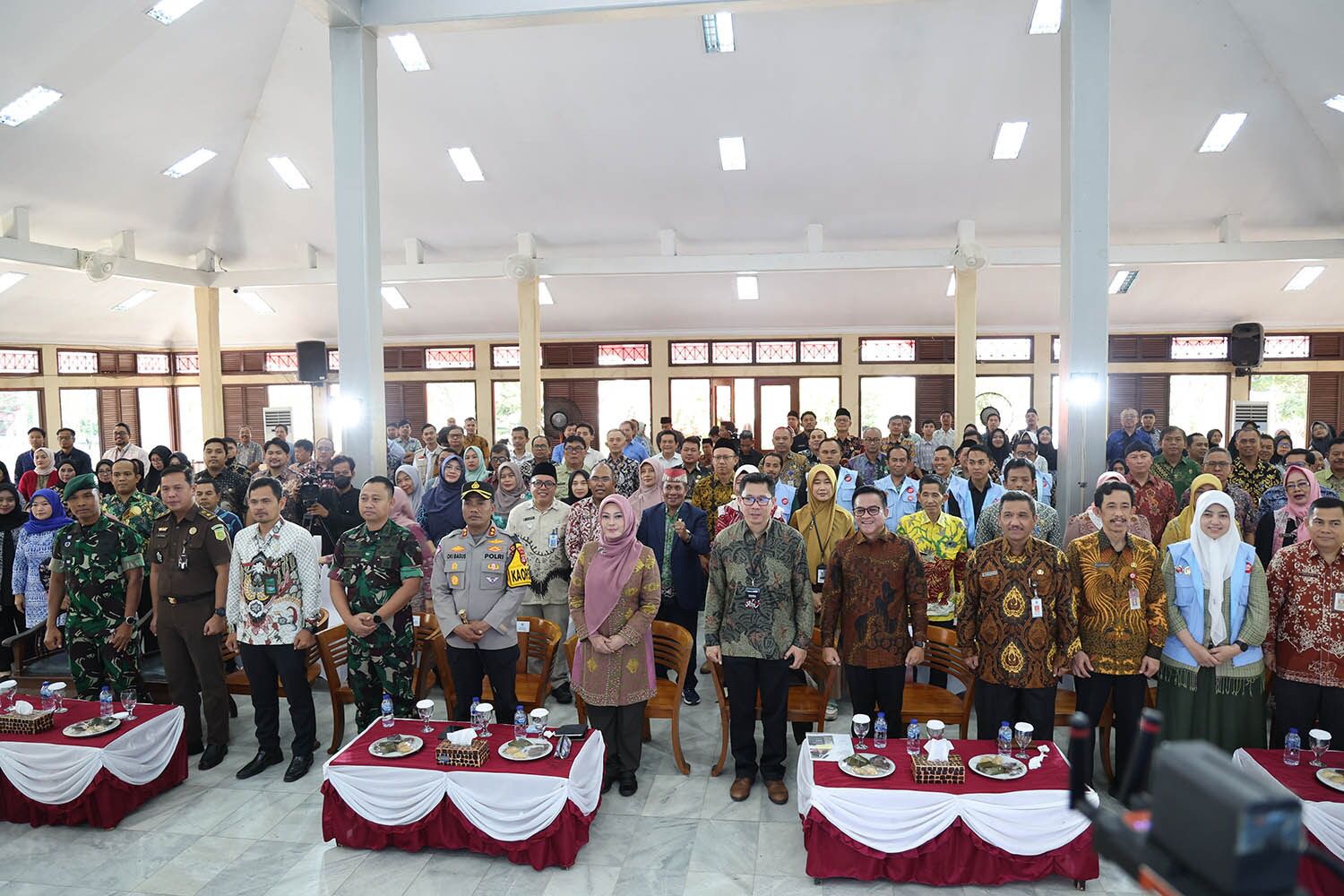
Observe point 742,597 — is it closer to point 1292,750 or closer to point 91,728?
point 1292,750

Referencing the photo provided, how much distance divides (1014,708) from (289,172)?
34.2 ft

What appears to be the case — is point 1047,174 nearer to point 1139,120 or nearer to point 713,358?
point 1139,120

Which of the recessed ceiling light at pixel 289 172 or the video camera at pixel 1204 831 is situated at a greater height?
Result: the recessed ceiling light at pixel 289 172

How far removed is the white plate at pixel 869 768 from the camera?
3471mm

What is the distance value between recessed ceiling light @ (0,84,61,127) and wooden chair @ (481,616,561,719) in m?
6.61

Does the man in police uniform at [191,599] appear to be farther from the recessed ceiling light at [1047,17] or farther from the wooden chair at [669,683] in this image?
the recessed ceiling light at [1047,17]

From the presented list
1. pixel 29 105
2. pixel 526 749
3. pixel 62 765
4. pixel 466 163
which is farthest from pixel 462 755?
pixel 466 163

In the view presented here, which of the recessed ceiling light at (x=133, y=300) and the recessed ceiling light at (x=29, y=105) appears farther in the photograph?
the recessed ceiling light at (x=133, y=300)

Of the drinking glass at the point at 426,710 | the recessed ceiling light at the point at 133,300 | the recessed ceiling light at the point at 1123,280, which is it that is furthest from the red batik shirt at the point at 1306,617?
the recessed ceiling light at the point at 133,300

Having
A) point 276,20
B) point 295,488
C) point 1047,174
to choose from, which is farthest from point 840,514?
point 276,20

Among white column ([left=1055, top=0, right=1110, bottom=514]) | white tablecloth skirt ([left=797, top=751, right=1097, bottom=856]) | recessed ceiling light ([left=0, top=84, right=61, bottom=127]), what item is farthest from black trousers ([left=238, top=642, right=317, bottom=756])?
recessed ceiling light ([left=0, top=84, right=61, bottom=127])

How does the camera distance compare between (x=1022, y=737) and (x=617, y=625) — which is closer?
(x=1022, y=737)

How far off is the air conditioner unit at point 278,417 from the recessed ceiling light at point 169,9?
1020 cm

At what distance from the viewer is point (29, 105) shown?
7348 millimetres
